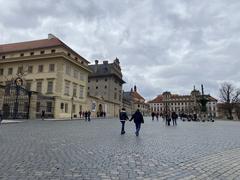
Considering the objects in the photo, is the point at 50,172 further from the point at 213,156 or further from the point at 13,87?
the point at 13,87

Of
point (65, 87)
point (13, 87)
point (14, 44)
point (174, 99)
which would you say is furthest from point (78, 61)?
point (174, 99)

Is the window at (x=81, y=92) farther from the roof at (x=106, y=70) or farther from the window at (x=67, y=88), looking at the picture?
the roof at (x=106, y=70)

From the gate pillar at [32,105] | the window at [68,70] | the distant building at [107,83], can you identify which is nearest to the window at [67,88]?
the window at [68,70]

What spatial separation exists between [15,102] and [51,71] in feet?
44.5

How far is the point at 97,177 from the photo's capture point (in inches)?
202

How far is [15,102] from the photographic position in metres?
36.6

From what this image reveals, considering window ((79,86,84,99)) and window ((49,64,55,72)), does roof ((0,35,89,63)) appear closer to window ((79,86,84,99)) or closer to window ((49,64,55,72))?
window ((49,64,55,72))

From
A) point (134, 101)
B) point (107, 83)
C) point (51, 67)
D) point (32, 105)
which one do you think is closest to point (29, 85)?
point (51, 67)

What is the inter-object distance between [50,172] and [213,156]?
5.29 m

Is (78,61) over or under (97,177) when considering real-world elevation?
over

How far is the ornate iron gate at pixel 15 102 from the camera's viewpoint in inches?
1390

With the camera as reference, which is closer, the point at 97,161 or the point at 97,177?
the point at 97,177

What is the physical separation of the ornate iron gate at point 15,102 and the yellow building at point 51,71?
611 centimetres

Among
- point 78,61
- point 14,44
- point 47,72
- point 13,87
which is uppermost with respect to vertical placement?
point 14,44
